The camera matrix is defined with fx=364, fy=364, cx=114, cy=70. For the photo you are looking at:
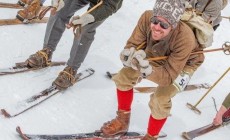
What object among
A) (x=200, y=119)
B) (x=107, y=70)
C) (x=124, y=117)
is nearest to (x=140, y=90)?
(x=107, y=70)

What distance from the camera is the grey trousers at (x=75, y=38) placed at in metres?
4.71

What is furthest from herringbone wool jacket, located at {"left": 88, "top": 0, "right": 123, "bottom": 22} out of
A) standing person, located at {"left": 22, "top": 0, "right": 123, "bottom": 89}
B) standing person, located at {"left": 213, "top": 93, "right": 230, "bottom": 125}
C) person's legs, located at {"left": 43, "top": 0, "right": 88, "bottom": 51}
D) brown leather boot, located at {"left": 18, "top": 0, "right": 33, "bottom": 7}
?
brown leather boot, located at {"left": 18, "top": 0, "right": 33, "bottom": 7}

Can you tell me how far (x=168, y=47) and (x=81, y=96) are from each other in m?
1.57

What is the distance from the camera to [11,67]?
15.8 ft

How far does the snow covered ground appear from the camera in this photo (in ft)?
13.8

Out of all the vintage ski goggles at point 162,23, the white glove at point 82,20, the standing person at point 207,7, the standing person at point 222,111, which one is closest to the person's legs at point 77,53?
the white glove at point 82,20

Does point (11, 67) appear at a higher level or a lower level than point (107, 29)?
higher

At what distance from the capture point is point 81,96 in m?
4.90

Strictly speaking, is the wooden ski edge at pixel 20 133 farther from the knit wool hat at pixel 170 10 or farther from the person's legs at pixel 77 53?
the knit wool hat at pixel 170 10

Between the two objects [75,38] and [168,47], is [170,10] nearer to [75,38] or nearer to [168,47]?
[168,47]

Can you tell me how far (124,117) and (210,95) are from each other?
258 centimetres

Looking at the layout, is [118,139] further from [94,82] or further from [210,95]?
[210,95]

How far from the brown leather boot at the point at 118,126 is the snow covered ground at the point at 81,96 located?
0.70 ft

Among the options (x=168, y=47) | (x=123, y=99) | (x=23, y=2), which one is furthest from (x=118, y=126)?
(x=23, y=2)
